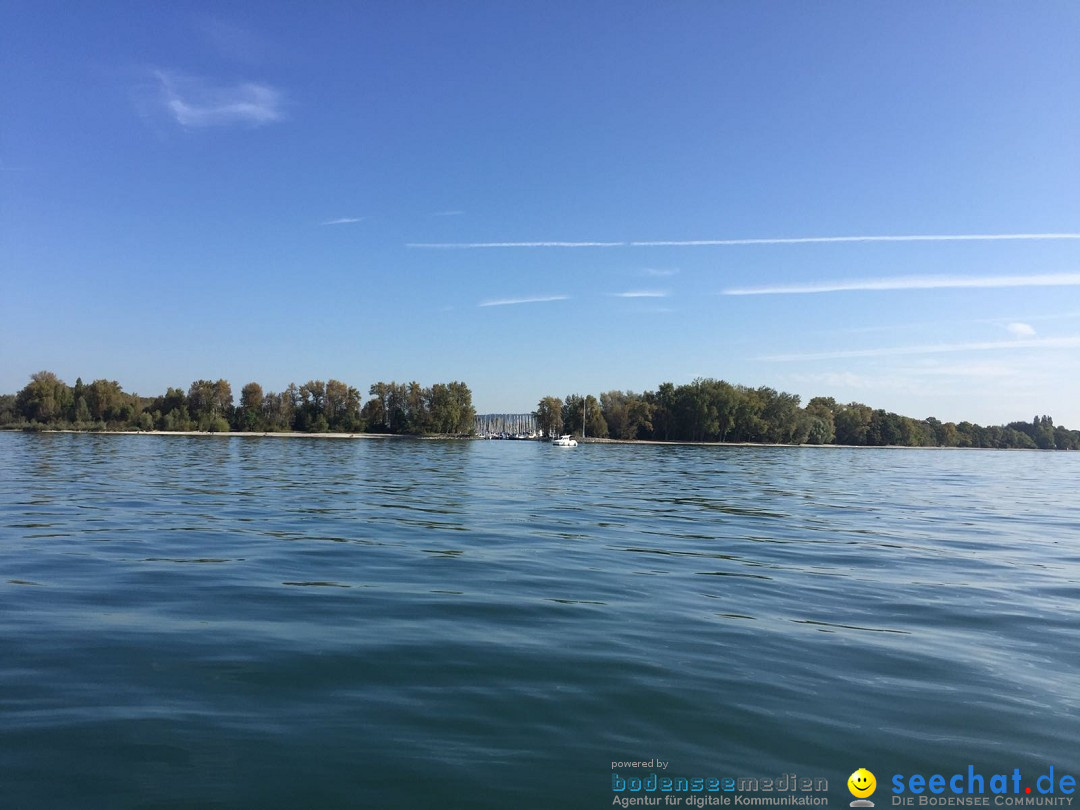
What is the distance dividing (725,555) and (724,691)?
9513 millimetres

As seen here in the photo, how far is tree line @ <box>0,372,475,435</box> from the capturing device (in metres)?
162

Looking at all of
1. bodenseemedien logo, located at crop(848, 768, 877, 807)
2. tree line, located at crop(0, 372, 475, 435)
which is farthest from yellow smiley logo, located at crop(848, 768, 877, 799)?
Result: tree line, located at crop(0, 372, 475, 435)

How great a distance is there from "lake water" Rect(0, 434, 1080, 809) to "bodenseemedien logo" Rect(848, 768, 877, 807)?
71 millimetres

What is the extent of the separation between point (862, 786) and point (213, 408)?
628 ft

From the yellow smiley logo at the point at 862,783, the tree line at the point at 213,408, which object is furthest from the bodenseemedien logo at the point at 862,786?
the tree line at the point at 213,408

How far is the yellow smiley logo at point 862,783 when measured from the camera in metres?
5.78

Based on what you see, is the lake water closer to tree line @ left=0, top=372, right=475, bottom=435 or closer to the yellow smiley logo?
the yellow smiley logo

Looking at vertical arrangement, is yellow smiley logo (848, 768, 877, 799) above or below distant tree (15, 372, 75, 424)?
below

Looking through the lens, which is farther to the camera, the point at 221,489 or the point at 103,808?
the point at 221,489

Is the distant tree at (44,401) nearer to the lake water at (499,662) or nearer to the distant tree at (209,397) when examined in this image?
the distant tree at (209,397)

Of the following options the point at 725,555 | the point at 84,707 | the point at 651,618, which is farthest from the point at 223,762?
the point at 725,555

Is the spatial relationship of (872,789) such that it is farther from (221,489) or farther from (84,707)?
(221,489)

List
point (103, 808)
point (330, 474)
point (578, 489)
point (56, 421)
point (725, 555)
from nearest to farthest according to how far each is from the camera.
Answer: point (103, 808) < point (725, 555) < point (578, 489) < point (330, 474) < point (56, 421)

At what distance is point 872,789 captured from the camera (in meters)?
5.81
